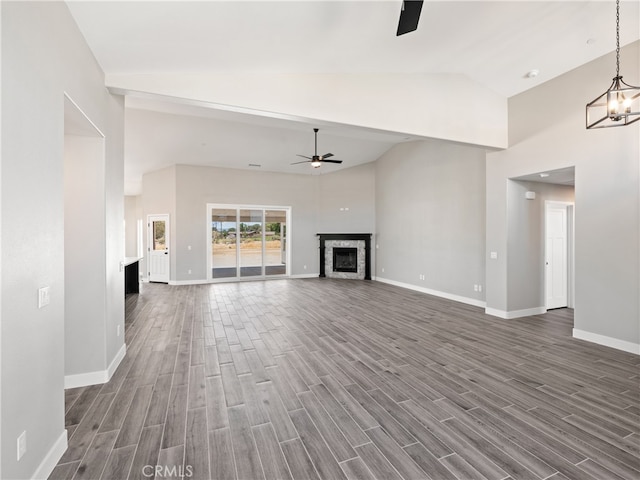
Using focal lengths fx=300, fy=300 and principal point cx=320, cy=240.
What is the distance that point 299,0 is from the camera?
95.9 inches

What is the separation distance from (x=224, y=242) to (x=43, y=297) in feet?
25.2

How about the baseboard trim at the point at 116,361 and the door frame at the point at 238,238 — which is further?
the door frame at the point at 238,238

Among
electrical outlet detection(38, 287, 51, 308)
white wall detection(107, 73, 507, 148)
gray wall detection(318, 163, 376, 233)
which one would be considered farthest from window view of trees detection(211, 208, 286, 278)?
electrical outlet detection(38, 287, 51, 308)

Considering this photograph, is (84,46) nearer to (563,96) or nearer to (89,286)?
(89,286)

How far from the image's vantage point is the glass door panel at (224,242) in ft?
30.1

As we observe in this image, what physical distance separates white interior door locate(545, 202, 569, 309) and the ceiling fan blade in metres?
5.15

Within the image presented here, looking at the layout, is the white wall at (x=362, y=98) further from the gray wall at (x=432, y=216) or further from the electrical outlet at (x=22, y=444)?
the electrical outlet at (x=22, y=444)

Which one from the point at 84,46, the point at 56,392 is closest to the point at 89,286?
the point at 56,392

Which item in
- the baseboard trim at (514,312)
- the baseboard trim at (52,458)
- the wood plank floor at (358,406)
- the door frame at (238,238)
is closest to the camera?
the baseboard trim at (52,458)

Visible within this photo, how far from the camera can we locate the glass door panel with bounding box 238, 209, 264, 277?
9.52m

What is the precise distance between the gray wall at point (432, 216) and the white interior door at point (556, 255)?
3.76ft

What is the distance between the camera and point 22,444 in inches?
61.4

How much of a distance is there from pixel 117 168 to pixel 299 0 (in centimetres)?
258

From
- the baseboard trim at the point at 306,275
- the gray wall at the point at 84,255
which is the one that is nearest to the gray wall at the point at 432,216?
the baseboard trim at the point at 306,275
